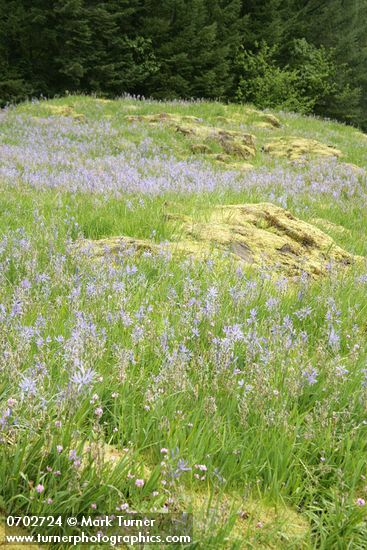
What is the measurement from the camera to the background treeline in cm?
2734

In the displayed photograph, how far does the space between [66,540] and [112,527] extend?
0.50ft

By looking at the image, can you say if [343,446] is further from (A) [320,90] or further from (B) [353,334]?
(A) [320,90]

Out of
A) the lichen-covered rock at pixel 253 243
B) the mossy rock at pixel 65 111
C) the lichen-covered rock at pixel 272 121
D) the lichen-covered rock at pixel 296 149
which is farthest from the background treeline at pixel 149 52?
the lichen-covered rock at pixel 253 243

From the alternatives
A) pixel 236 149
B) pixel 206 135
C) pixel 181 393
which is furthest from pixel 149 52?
pixel 181 393

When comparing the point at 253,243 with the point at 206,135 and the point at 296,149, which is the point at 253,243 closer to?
the point at 296,149

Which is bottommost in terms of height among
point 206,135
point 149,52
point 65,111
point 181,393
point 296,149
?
point 296,149

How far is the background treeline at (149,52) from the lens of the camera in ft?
89.7

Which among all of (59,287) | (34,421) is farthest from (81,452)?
(59,287)

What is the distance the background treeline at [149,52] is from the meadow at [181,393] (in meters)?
24.0

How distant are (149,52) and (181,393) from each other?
101ft

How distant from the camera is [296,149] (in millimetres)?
14625

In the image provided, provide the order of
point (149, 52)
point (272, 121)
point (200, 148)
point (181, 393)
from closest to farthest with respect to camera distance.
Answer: point (181, 393)
point (200, 148)
point (272, 121)
point (149, 52)

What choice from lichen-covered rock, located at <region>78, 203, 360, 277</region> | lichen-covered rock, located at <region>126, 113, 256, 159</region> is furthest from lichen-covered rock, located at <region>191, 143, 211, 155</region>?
lichen-covered rock, located at <region>78, 203, 360, 277</region>

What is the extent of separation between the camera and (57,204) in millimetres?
5828
